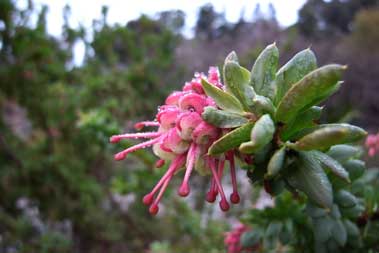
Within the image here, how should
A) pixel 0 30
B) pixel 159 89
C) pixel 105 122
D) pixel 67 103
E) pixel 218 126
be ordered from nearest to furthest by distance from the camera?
pixel 218 126, pixel 105 122, pixel 0 30, pixel 67 103, pixel 159 89

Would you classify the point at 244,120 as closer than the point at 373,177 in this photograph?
Yes

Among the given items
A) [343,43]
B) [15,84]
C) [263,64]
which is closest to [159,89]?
[15,84]

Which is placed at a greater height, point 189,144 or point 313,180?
point 189,144

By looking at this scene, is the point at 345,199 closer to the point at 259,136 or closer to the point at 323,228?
the point at 323,228

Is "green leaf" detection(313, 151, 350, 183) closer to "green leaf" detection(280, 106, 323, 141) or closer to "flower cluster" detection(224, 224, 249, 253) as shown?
"green leaf" detection(280, 106, 323, 141)

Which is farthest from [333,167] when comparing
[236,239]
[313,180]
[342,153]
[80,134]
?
[80,134]

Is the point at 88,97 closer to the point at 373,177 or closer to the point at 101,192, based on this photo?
the point at 101,192
